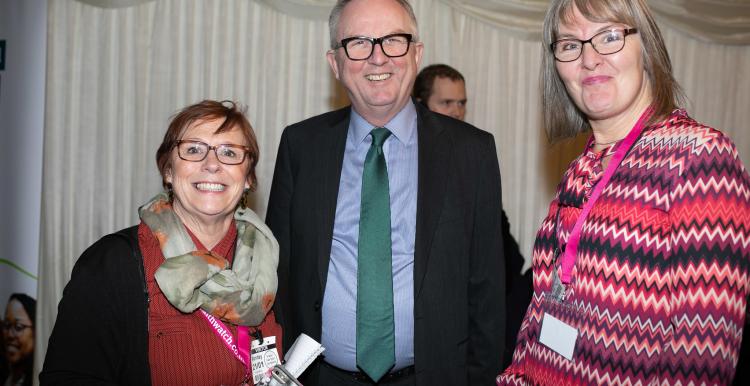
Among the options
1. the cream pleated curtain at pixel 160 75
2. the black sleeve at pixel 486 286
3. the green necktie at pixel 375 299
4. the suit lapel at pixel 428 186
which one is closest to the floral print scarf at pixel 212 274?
the green necktie at pixel 375 299

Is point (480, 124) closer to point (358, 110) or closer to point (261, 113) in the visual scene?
point (261, 113)

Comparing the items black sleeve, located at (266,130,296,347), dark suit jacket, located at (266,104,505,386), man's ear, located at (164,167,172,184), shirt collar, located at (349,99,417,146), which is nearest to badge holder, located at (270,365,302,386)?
dark suit jacket, located at (266,104,505,386)

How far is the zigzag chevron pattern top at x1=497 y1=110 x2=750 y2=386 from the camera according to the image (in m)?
1.38

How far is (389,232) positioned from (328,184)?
31cm

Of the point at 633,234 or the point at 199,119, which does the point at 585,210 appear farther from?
the point at 199,119

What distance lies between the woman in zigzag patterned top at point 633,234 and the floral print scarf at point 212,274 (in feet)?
2.70

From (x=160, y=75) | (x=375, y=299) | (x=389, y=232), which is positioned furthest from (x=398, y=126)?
(x=160, y=75)

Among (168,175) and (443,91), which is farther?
(443,91)

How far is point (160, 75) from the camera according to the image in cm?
435

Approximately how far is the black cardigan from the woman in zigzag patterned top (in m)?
1.11

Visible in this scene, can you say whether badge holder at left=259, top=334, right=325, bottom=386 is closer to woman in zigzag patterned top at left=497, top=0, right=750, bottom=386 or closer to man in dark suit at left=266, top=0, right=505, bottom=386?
man in dark suit at left=266, top=0, right=505, bottom=386

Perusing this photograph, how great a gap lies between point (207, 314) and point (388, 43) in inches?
46.2

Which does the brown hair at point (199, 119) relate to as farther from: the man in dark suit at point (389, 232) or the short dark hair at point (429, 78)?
the short dark hair at point (429, 78)

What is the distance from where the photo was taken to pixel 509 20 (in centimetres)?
464
